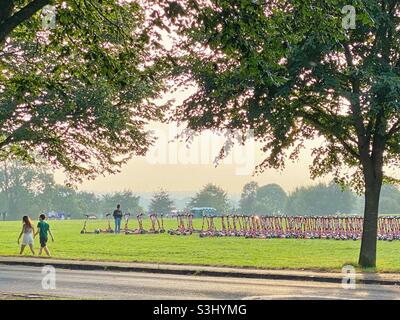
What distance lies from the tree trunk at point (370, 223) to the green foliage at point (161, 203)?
153029 millimetres

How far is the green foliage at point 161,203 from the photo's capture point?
572 ft

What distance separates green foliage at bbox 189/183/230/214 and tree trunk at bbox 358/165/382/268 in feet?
535

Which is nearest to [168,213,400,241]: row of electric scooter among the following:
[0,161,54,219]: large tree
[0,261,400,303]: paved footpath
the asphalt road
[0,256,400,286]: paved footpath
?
[0,256,400,286]: paved footpath

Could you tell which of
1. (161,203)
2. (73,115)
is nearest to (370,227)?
(73,115)

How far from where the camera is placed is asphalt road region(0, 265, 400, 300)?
44.4 ft

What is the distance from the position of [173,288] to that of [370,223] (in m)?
9.15

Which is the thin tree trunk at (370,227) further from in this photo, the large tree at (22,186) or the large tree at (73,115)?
the large tree at (22,186)

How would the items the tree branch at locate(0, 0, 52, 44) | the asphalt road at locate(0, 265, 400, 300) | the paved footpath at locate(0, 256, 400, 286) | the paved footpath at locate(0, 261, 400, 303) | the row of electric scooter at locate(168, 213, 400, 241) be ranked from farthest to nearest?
1. the row of electric scooter at locate(168, 213, 400, 241)
2. the paved footpath at locate(0, 256, 400, 286)
3. the asphalt road at locate(0, 265, 400, 300)
4. the paved footpath at locate(0, 261, 400, 303)
5. the tree branch at locate(0, 0, 52, 44)

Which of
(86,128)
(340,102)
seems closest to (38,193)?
(86,128)

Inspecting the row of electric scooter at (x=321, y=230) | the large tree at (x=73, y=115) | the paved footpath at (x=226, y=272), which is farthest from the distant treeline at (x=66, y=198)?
the paved footpath at (x=226, y=272)

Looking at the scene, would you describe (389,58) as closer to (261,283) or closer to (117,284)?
(261,283)

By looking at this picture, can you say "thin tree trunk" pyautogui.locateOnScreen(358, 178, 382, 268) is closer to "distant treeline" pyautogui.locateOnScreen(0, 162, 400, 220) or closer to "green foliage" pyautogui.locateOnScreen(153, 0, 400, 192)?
"green foliage" pyautogui.locateOnScreen(153, 0, 400, 192)

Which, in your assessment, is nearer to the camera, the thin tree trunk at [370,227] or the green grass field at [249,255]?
the thin tree trunk at [370,227]

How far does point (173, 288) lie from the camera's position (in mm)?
14969
